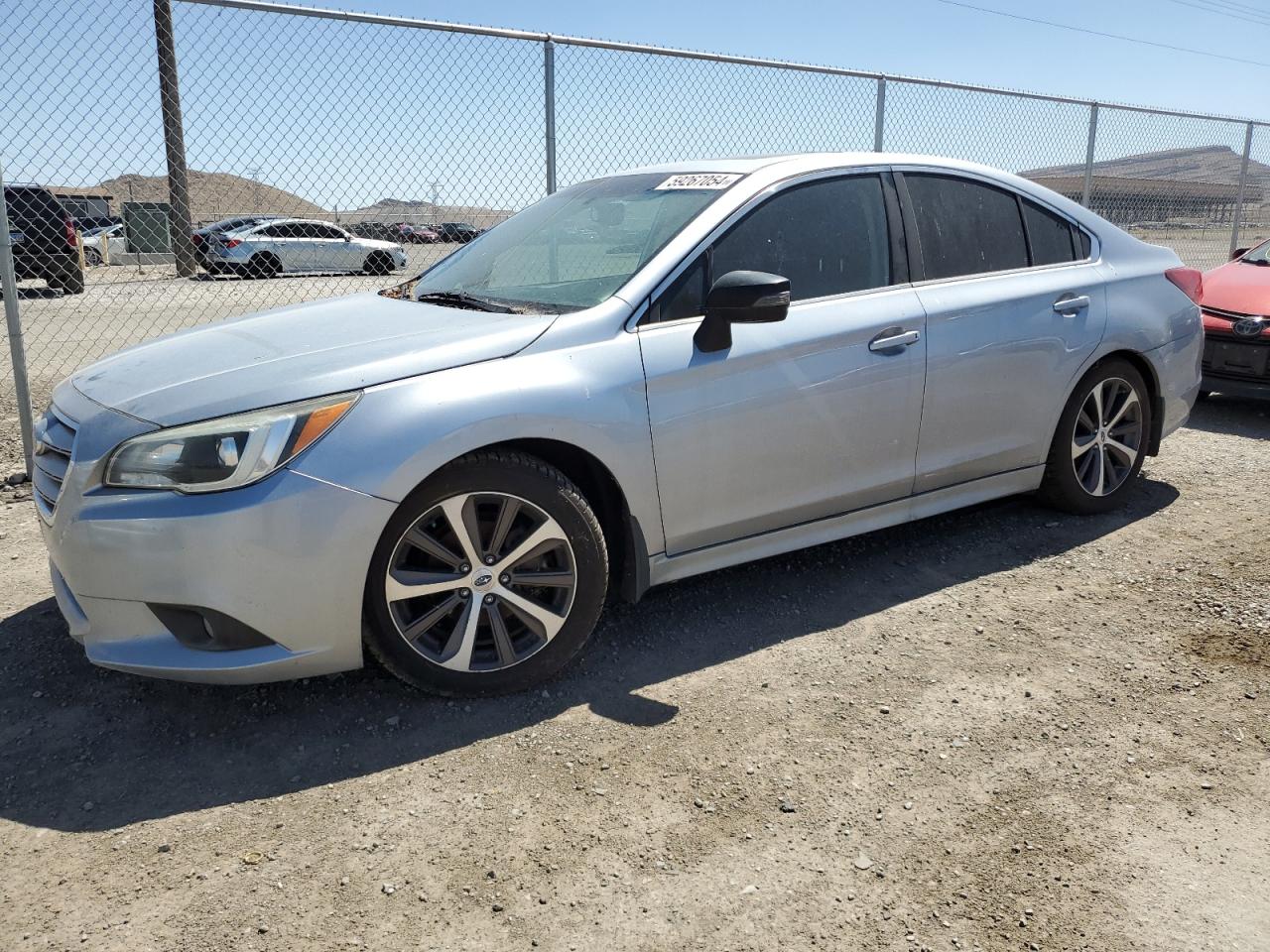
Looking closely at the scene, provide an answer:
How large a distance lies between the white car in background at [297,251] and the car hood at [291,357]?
273 centimetres

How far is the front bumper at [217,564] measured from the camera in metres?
2.69

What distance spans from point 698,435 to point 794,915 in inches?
62.3

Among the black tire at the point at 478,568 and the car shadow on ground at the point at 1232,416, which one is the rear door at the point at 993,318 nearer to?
the black tire at the point at 478,568

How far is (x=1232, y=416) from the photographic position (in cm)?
732

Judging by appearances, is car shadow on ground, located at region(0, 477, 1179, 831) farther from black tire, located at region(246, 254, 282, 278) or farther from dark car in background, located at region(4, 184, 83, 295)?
dark car in background, located at region(4, 184, 83, 295)

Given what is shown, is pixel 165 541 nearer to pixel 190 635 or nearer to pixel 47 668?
pixel 190 635

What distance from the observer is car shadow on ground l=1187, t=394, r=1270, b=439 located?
271 inches

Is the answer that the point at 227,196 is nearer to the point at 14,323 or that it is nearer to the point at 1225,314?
the point at 14,323

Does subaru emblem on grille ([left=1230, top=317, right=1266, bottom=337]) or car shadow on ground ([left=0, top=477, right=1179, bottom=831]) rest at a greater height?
subaru emblem on grille ([left=1230, top=317, right=1266, bottom=337])

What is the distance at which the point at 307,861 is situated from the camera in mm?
2416

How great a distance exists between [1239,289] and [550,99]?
5.15 m

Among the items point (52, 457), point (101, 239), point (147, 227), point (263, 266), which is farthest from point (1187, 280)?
point (101, 239)

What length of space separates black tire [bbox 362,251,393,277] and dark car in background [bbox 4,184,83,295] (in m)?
5.15

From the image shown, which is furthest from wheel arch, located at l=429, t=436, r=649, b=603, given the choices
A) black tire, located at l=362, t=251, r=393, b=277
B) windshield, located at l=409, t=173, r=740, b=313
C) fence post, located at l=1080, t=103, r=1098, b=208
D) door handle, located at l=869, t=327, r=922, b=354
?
fence post, located at l=1080, t=103, r=1098, b=208
